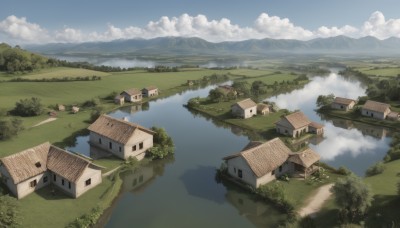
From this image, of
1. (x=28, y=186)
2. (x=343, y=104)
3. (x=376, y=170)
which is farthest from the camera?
(x=343, y=104)

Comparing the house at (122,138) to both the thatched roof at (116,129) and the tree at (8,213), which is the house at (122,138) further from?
the tree at (8,213)

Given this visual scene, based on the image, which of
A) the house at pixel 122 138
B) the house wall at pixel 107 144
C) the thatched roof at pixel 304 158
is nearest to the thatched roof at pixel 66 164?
the house at pixel 122 138

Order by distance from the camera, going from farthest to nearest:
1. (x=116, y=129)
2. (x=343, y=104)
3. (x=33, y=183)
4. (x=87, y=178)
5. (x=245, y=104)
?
(x=343, y=104) < (x=245, y=104) < (x=116, y=129) < (x=87, y=178) < (x=33, y=183)

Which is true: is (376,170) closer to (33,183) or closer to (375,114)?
(375,114)

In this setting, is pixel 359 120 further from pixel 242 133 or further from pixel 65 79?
pixel 65 79

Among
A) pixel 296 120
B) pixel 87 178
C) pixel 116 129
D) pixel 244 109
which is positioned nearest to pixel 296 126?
pixel 296 120
